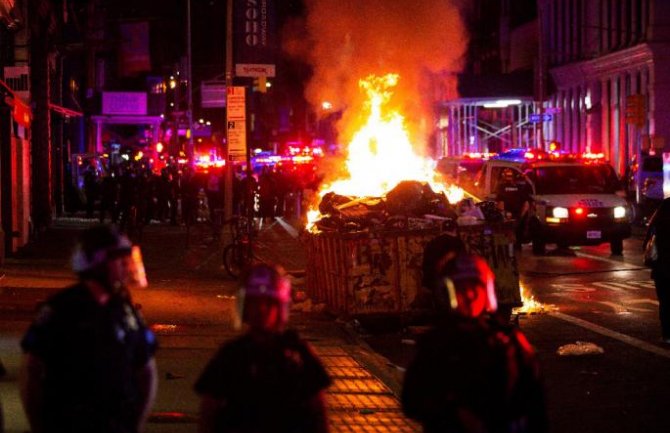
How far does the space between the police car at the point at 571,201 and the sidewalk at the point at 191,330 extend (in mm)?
4888

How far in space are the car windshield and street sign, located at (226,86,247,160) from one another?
647 centimetres

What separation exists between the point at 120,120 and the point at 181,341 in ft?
155

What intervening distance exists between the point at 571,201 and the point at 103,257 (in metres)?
19.0

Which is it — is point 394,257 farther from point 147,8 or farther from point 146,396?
point 147,8

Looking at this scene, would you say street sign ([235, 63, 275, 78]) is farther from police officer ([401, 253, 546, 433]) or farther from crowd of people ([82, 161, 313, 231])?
police officer ([401, 253, 546, 433])

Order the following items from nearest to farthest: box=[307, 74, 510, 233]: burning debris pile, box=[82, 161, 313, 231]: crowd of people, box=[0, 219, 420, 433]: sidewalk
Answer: box=[0, 219, 420, 433]: sidewalk, box=[307, 74, 510, 233]: burning debris pile, box=[82, 161, 313, 231]: crowd of people

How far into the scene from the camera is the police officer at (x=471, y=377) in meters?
4.29

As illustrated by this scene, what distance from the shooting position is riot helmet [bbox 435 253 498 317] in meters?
4.50

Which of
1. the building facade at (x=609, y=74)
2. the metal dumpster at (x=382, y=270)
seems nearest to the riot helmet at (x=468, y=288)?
the metal dumpster at (x=382, y=270)

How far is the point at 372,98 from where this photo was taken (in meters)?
28.9

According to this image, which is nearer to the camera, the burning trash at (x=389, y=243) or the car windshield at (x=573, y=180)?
the burning trash at (x=389, y=243)

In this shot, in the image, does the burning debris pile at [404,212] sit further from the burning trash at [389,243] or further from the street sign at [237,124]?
the street sign at [237,124]

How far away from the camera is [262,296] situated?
4.32 m

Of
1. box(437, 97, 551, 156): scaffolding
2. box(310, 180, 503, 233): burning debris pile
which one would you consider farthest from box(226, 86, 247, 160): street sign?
box(437, 97, 551, 156): scaffolding
